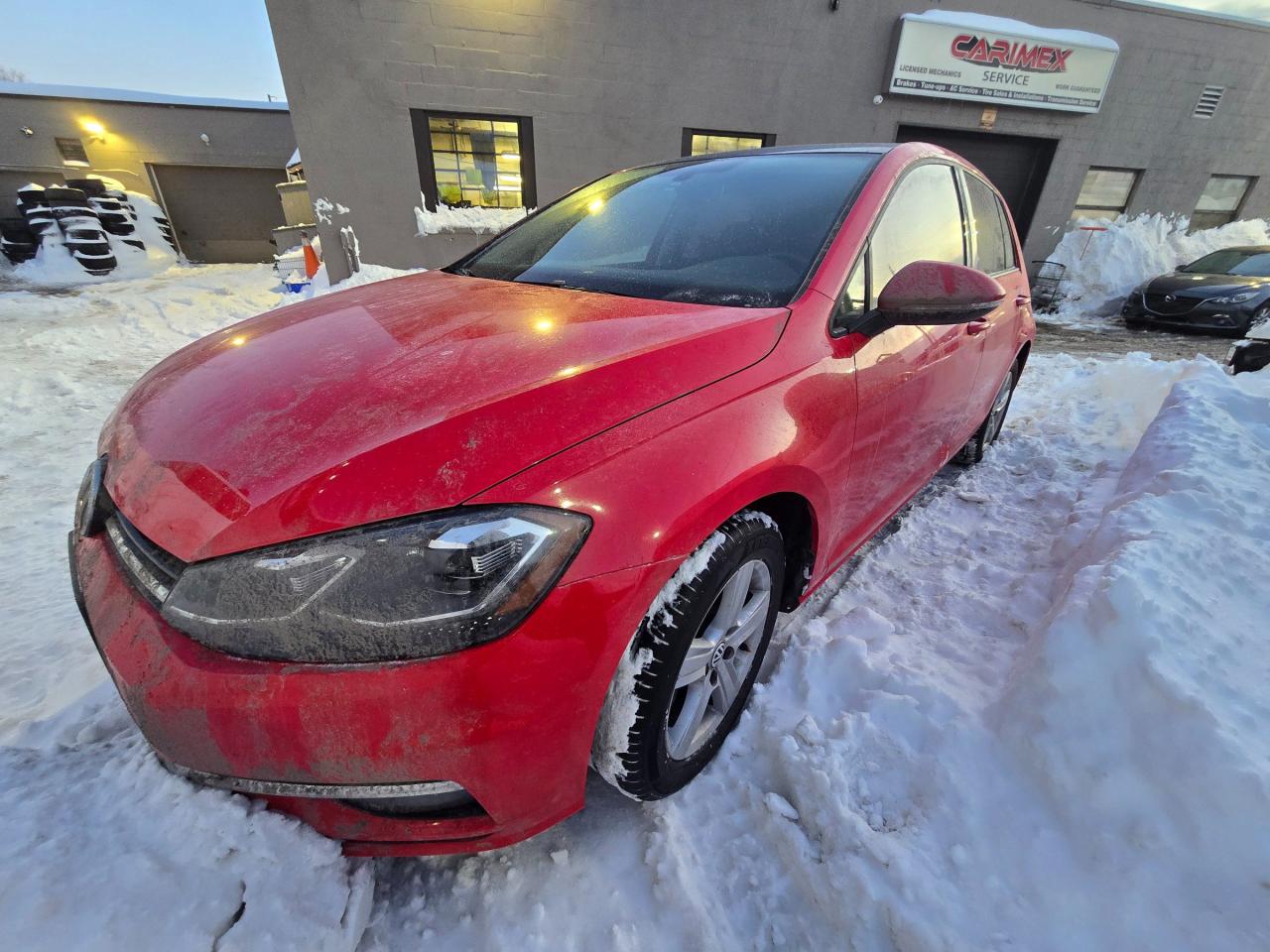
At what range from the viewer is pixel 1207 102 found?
428 inches

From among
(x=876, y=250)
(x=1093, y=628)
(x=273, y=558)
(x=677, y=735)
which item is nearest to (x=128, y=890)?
(x=273, y=558)

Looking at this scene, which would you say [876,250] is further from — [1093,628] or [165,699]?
[165,699]

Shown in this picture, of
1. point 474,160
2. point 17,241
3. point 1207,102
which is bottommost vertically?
point 17,241

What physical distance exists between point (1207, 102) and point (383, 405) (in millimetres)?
16487

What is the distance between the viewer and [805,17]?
26.6ft

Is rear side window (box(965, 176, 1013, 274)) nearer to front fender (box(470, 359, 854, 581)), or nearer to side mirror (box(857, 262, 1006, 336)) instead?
side mirror (box(857, 262, 1006, 336))

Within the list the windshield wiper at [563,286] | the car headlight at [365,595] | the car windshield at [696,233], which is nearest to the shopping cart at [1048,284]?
the car windshield at [696,233]

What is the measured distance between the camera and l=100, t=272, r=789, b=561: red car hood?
1.01 metres

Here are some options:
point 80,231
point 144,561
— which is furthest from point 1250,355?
point 80,231

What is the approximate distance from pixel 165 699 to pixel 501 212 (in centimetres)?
811

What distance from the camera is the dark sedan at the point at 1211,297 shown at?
817 centimetres

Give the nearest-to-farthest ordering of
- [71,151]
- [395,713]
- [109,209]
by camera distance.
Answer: [395,713]
[109,209]
[71,151]

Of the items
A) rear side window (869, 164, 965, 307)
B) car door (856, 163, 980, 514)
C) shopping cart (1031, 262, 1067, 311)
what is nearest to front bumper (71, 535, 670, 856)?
car door (856, 163, 980, 514)

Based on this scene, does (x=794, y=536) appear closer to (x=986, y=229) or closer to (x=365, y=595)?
(x=365, y=595)
